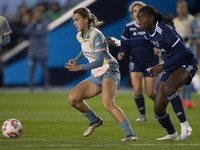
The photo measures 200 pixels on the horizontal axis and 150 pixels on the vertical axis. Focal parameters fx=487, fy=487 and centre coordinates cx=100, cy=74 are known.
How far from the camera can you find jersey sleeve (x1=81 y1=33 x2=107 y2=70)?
6336 millimetres

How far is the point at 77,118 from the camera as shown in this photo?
32.1ft

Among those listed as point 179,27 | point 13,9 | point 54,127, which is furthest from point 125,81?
point 54,127

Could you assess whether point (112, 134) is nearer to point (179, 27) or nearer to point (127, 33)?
point (127, 33)

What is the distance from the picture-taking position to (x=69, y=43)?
20.4 meters

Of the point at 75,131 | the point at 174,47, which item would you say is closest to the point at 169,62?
the point at 174,47

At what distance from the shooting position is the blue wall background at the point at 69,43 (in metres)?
20.1

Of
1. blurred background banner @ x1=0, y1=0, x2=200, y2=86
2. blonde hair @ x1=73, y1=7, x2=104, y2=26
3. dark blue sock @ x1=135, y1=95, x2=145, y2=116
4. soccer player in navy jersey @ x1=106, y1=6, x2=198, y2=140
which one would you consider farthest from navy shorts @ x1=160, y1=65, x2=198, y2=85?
blurred background banner @ x1=0, y1=0, x2=200, y2=86

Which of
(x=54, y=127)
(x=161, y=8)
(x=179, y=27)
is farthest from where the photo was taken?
(x=161, y=8)

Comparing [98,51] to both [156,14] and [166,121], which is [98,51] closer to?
[156,14]

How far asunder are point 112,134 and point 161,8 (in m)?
13.1

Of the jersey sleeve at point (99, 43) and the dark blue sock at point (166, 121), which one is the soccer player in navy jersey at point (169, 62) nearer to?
the dark blue sock at point (166, 121)

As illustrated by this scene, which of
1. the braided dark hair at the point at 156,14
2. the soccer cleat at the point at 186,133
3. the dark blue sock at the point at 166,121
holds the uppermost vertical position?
the braided dark hair at the point at 156,14

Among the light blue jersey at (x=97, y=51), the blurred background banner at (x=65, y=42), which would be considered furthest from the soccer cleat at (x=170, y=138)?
the blurred background banner at (x=65, y=42)

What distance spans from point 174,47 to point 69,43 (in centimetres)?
1417
